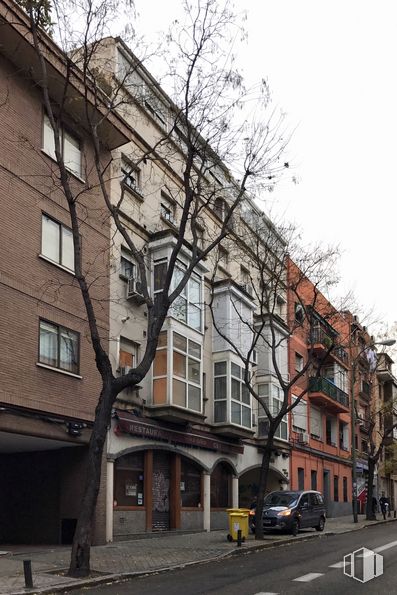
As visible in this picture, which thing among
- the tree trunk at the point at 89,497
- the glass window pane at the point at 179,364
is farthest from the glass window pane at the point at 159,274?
the tree trunk at the point at 89,497

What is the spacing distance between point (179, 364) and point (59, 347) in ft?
18.7

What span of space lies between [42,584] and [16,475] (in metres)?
9.16

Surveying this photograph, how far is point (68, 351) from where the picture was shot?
18047 millimetres

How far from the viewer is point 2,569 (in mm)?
12391

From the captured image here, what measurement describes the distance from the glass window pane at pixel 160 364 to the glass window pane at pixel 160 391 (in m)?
0.23

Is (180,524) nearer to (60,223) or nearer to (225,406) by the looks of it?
(225,406)

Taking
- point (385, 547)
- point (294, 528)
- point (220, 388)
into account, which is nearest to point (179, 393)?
point (220, 388)

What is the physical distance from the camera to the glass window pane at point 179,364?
22156 mm

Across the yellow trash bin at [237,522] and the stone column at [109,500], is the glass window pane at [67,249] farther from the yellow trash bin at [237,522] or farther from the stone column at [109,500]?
the yellow trash bin at [237,522]

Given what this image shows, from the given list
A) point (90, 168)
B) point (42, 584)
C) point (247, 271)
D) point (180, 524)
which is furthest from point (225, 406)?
point (42, 584)

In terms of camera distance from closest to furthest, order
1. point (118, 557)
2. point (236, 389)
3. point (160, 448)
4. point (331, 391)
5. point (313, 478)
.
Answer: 1. point (118, 557)
2. point (160, 448)
3. point (236, 389)
4. point (313, 478)
5. point (331, 391)

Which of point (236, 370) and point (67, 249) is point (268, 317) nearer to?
point (236, 370)

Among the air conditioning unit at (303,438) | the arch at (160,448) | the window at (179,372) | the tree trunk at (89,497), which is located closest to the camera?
the tree trunk at (89,497)

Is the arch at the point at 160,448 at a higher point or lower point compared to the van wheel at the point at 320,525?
higher
